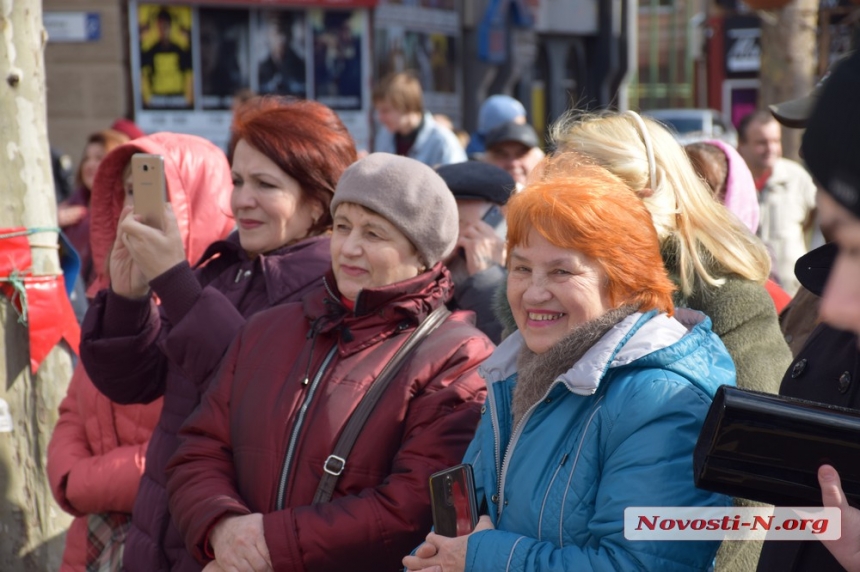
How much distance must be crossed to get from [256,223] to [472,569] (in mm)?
1585

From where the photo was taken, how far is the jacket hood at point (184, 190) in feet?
12.6

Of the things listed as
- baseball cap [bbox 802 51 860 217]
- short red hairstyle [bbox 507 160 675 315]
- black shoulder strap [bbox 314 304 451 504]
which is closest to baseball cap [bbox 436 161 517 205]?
black shoulder strap [bbox 314 304 451 504]

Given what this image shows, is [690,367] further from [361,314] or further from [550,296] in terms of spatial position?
[361,314]

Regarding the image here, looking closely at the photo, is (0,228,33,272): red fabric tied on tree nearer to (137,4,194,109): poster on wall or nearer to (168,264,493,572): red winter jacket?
(168,264,493,572): red winter jacket

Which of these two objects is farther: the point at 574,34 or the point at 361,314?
the point at 574,34

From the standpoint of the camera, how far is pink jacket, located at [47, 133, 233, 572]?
3.57 m

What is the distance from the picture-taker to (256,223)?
11.6 feet

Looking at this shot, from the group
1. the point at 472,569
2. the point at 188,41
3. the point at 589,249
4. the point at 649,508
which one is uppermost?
the point at 188,41

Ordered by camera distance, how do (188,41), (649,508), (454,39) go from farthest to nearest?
1. (454,39)
2. (188,41)
3. (649,508)

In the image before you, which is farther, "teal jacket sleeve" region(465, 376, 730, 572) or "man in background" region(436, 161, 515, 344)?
"man in background" region(436, 161, 515, 344)

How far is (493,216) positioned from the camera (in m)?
4.35

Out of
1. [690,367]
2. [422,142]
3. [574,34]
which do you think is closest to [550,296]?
[690,367]

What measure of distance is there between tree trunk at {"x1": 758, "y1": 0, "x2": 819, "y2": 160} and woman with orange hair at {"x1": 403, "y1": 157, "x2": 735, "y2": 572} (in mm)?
7400

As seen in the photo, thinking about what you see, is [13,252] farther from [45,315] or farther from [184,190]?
[184,190]
